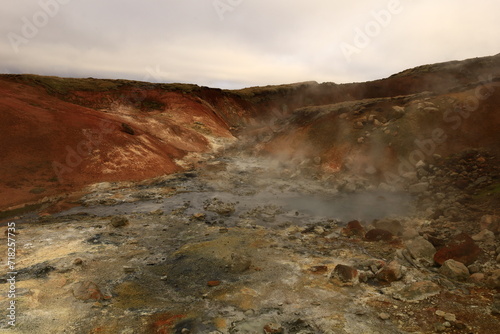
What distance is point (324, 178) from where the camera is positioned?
21.4 m

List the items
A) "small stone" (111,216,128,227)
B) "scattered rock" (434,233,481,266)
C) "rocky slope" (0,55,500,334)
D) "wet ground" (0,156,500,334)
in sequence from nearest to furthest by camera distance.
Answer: "wet ground" (0,156,500,334) → "rocky slope" (0,55,500,334) → "scattered rock" (434,233,481,266) → "small stone" (111,216,128,227)

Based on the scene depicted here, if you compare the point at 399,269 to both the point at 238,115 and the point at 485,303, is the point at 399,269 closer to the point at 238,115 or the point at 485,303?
the point at 485,303

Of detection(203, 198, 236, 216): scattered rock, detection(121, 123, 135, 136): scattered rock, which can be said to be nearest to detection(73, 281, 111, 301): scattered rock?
detection(203, 198, 236, 216): scattered rock

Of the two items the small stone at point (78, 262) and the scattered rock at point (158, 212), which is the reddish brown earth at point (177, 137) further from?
the small stone at point (78, 262)

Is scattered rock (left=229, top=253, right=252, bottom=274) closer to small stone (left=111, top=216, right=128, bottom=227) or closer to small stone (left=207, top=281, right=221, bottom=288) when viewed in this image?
small stone (left=207, top=281, right=221, bottom=288)

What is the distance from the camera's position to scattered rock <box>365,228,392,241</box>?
10829 mm

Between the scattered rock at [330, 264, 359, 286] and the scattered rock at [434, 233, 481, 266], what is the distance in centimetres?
284

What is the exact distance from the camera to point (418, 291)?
7188 millimetres

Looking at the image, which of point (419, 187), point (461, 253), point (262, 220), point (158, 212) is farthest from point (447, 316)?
point (158, 212)

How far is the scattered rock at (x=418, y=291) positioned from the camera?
7062mm

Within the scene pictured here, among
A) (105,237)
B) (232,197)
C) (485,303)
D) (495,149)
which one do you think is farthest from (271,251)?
(495,149)

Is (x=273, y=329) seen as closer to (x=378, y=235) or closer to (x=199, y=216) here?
(x=378, y=235)

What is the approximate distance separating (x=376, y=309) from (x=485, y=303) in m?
2.50

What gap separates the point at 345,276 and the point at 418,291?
1774mm
